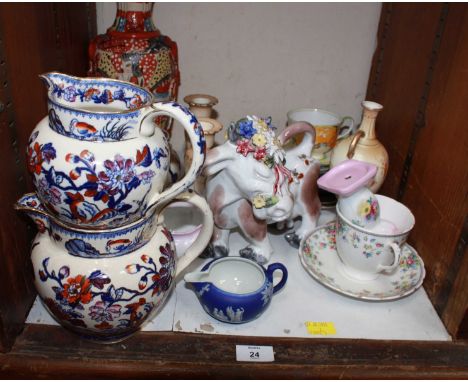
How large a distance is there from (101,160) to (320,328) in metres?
0.49

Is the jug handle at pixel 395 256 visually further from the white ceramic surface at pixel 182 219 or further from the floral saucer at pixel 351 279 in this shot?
the white ceramic surface at pixel 182 219

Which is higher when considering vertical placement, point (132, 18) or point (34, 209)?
point (132, 18)

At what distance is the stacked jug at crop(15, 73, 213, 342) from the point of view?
64cm

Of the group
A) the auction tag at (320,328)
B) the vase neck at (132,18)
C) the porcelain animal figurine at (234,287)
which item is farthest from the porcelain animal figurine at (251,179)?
the vase neck at (132,18)

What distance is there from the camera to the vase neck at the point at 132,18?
39.7 inches

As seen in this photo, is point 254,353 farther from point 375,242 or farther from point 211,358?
point 375,242

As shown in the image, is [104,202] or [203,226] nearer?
[104,202]

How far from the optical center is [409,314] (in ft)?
3.00

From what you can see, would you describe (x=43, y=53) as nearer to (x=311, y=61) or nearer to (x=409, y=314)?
Result: (x=311, y=61)

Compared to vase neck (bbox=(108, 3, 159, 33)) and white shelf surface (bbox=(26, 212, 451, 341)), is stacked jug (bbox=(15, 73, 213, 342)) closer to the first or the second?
white shelf surface (bbox=(26, 212, 451, 341))

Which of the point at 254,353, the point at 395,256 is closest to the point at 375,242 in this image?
the point at 395,256

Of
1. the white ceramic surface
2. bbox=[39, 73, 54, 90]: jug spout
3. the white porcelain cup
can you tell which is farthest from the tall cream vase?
bbox=[39, 73, 54, 90]: jug spout

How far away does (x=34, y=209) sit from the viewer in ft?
2.43

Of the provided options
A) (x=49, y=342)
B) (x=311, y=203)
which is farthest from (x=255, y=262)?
(x=49, y=342)
